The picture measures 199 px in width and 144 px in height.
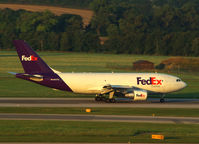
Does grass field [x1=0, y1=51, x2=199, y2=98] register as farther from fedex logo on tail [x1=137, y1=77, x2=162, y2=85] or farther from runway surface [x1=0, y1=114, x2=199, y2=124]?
runway surface [x1=0, y1=114, x2=199, y2=124]

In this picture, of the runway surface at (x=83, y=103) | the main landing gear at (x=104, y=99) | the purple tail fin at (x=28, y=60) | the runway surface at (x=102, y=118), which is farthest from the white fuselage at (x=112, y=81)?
the runway surface at (x=102, y=118)

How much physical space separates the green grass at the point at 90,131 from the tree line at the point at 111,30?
90.8 m

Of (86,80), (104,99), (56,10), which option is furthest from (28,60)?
(56,10)

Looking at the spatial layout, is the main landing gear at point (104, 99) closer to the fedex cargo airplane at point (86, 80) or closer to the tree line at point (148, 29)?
the fedex cargo airplane at point (86, 80)

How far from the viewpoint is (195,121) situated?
132ft

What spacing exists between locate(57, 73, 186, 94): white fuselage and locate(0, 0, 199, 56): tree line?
237 ft

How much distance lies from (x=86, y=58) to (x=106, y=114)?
7531 cm

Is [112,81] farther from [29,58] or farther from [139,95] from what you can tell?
[29,58]

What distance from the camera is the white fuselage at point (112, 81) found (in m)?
53.8

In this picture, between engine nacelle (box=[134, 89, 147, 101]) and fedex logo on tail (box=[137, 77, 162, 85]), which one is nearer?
engine nacelle (box=[134, 89, 147, 101])

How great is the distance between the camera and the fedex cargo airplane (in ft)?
176

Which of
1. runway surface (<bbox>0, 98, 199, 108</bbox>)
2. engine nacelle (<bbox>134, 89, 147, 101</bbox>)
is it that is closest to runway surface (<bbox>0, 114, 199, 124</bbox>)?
runway surface (<bbox>0, 98, 199, 108</bbox>)

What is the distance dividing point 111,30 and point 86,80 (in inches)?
3823

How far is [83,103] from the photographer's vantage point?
172 feet
